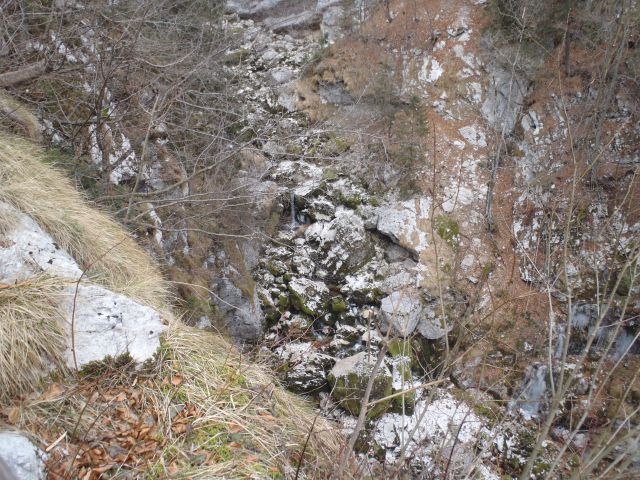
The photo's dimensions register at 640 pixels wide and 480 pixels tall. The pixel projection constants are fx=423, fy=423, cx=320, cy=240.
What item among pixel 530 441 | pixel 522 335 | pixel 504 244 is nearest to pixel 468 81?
pixel 504 244

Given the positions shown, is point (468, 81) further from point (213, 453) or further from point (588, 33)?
point (213, 453)

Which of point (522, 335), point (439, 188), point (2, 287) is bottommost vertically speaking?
point (522, 335)

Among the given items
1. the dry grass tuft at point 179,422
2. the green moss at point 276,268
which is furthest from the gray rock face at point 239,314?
the dry grass tuft at point 179,422

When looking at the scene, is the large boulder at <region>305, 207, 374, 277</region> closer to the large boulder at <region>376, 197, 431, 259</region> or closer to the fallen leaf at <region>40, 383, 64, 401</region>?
the large boulder at <region>376, 197, 431, 259</region>

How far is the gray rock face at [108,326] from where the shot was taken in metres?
1.76

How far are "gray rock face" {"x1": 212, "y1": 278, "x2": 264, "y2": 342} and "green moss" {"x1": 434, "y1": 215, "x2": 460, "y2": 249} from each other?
411 centimetres

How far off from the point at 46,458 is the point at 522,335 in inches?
313

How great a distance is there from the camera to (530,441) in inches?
255

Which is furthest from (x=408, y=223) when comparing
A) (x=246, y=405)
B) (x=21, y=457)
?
(x=21, y=457)

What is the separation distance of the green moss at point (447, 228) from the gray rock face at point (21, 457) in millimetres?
8235

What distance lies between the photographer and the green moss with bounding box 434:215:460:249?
885 cm

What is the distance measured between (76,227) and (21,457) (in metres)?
1.71

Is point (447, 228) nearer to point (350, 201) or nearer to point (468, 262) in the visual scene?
point (468, 262)

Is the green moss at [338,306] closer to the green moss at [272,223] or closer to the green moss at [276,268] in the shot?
the green moss at [276,268]
